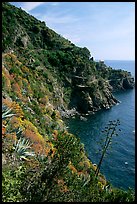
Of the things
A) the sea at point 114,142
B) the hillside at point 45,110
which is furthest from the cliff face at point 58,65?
the sea at point 114,142

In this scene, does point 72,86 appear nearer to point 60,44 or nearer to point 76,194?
point 60,44

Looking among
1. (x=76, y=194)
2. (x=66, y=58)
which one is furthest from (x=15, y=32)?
(x=76, y=194)

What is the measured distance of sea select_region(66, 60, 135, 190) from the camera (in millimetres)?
48156

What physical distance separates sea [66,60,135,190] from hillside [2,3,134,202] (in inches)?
187

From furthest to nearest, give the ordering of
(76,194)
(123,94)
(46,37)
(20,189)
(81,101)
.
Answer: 1. (123,94)
2. (46,37)
3. (81,101)
4. (76,194)
5. (20,189)

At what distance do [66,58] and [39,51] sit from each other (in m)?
8.86

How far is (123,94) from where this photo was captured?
124 m

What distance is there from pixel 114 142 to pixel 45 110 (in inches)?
746

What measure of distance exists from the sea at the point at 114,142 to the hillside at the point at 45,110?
475 cm

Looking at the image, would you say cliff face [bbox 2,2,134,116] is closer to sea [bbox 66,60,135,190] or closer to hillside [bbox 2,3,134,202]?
hillside [bbox 2,3,134,202]

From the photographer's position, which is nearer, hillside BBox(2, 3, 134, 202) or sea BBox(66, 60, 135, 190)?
hillside BBox(2, 3, 134, 202)

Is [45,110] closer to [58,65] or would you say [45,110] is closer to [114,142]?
[114,142]

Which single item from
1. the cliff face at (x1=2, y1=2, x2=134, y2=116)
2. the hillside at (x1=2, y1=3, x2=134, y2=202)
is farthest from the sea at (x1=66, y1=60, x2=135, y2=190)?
the cliff face at (x1=2, y1=2, x2=134, y2=116)

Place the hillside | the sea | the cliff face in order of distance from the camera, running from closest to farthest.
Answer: the hillside, the sea, the cliff face
